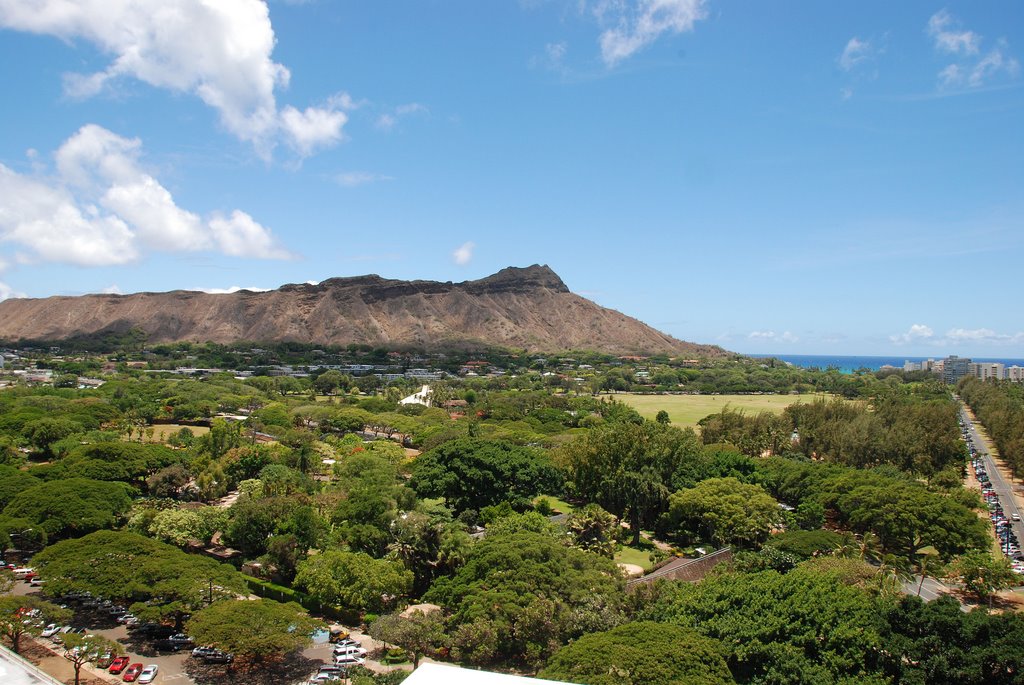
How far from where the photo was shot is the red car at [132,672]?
21.6 meters

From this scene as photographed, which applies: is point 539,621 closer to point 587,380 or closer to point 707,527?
point 707,527

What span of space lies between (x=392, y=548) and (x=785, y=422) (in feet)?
157

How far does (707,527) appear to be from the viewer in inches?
1464

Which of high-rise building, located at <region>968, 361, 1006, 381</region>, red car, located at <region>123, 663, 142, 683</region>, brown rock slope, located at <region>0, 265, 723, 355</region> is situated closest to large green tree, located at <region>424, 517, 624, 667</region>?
red car, located at <region>123, 663, 142, 683</region>

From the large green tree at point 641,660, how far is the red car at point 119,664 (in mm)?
13413

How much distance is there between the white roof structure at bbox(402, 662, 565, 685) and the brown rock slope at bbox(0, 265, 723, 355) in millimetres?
156250

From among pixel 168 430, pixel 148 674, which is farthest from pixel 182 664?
pixel 168 430

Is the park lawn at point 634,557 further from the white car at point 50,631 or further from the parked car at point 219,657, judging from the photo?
the white car at point 50,631

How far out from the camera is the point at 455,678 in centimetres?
1612

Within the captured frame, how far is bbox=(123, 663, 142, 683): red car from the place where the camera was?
21.6 metres

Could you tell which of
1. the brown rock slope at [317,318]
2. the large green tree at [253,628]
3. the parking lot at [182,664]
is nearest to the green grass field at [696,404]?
the parking lot at [182,664]

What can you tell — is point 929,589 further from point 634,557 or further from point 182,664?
point 182,664

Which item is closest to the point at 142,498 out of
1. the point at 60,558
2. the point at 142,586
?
the point at 60,558

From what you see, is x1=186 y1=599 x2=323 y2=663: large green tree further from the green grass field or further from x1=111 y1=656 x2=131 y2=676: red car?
the green grass field
